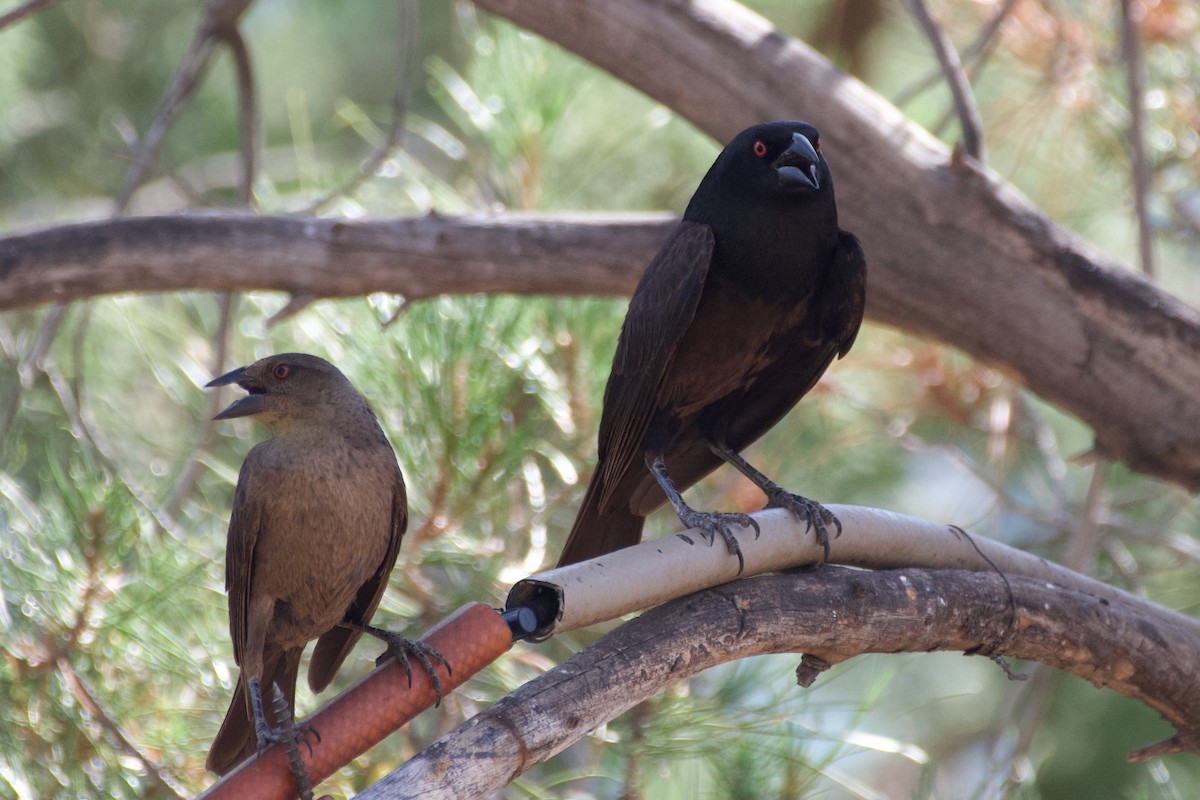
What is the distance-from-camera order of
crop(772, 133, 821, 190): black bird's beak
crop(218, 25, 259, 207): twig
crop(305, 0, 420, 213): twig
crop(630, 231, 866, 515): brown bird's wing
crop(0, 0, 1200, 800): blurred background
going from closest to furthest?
crop(772, 133, 821, 190): black bird's beak, crop(630, 231, 866, 515): brown bird's wing, crop(0, 0, 1200, 800): blurred background, crop(305, 0, 420, 213): twig, crop(218, 25, 259, 207): twig

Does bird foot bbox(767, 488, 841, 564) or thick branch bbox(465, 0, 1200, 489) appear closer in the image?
bird foot bbox(767, 488, 841, 564)

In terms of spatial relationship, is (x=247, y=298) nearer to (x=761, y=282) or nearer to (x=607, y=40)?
(x=607, y=40)

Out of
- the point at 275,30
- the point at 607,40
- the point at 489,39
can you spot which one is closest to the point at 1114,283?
the point at 607,40

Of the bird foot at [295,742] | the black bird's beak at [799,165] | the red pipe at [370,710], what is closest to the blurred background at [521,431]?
the bird foot at [295,742]

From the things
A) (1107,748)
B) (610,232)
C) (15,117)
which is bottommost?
(1107,748)

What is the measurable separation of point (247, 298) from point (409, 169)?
1.14 metres

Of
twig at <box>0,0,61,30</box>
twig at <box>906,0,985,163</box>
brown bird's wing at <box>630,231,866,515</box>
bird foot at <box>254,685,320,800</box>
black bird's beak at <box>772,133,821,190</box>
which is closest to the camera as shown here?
bird foot at <box>254,685,320,800</box>

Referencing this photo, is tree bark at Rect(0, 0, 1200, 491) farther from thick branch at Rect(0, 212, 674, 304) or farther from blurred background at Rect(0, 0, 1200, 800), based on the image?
blurred background at Rect(0, 0, 1200, 800)

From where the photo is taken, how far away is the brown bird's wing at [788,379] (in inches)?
121

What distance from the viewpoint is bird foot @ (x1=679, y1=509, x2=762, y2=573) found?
2602 millimetres

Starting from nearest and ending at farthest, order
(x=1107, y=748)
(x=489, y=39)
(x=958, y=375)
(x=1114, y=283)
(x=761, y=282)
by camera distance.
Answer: (x=761, y=282) < (x=1114, y=283) < (x=489, y=39) < (x=958, y=375) < (x=1107, y=748)

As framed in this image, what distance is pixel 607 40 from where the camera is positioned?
386cm

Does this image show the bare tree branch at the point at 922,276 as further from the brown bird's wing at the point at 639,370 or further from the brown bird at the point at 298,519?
the brown bird at the point at 298,519

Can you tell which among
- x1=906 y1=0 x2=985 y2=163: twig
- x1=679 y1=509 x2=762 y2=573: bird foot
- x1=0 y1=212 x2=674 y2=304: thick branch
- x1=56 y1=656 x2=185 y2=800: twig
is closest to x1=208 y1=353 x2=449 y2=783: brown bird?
x1=56 y1=656 x2=185 y2=800: twig
